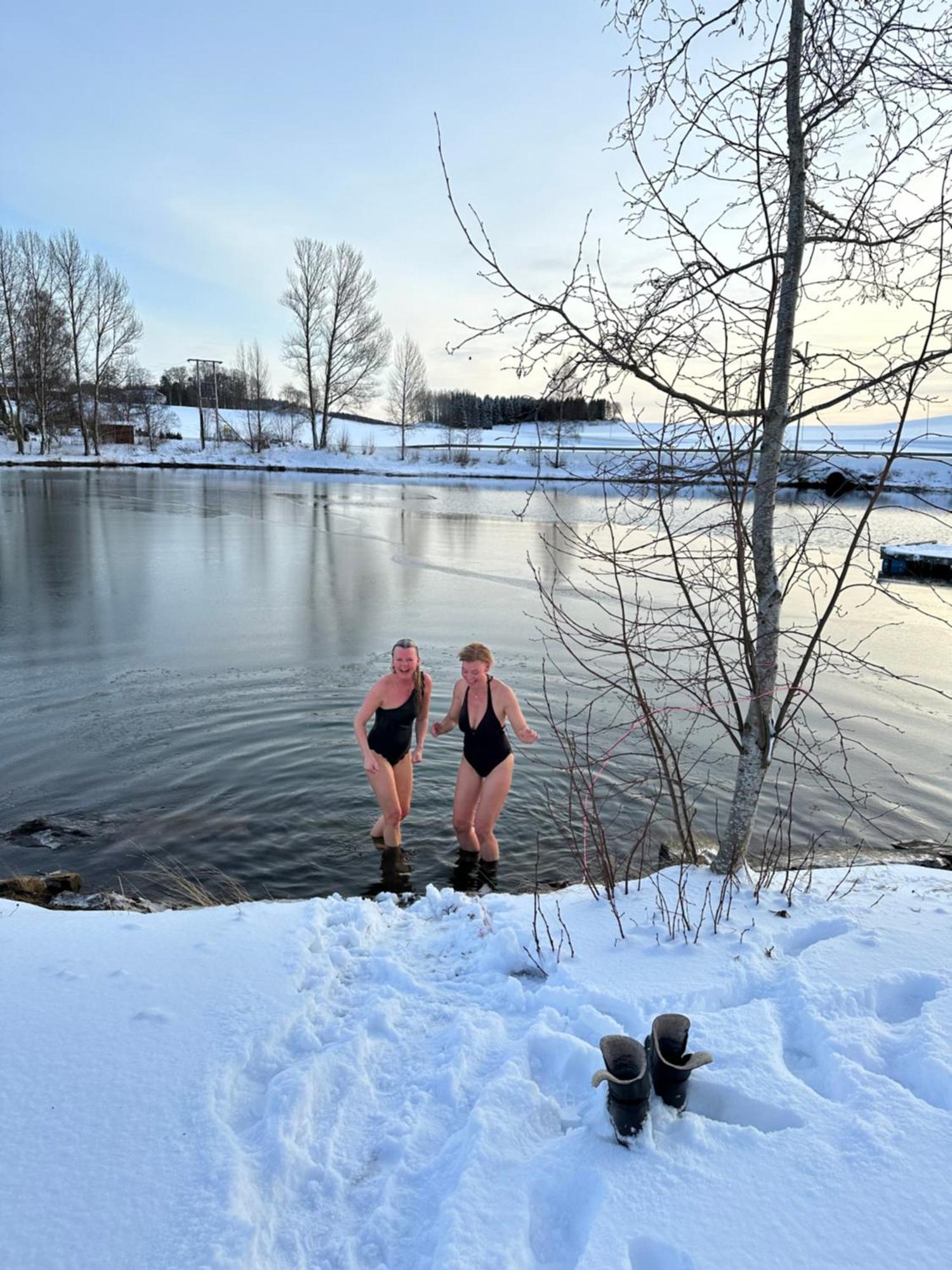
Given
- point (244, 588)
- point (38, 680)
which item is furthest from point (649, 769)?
point (244, 588)

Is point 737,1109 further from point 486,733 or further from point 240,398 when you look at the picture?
point 240,398

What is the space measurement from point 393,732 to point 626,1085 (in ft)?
13.9

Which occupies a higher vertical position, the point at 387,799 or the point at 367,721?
the point at 367,721

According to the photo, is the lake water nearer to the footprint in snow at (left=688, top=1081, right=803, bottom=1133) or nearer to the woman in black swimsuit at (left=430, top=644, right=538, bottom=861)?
the woman in black swimsuit at (left=430, top=644, right=538, bottom=861)

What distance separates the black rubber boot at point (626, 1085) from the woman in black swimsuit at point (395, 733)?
148 inches

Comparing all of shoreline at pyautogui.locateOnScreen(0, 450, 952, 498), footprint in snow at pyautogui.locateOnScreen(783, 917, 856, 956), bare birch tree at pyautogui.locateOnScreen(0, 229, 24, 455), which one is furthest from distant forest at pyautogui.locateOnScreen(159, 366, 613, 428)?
footprint in snow at pyautogui.locateOnScreen(783, 917, 856, 956)

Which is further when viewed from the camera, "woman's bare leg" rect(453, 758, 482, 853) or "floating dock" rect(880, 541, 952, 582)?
"floating dock" rect(880, 541, 952, 582)

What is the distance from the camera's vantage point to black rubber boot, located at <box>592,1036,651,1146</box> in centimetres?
217

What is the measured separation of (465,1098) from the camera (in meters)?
2.50

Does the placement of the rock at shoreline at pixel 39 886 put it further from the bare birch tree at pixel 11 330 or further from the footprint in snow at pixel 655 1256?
the bare birch tree at pixel 11 330

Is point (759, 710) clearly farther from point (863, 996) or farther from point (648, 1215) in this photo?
point (648, 1215)

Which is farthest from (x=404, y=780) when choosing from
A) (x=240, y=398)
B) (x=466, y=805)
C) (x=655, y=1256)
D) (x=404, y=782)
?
(x=240, y=398)

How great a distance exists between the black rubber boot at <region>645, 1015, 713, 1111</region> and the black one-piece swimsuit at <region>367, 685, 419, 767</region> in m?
4.00

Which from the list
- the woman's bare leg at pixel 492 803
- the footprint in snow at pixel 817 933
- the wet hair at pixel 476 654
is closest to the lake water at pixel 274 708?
the woman's bare leg at pixel 492 803
